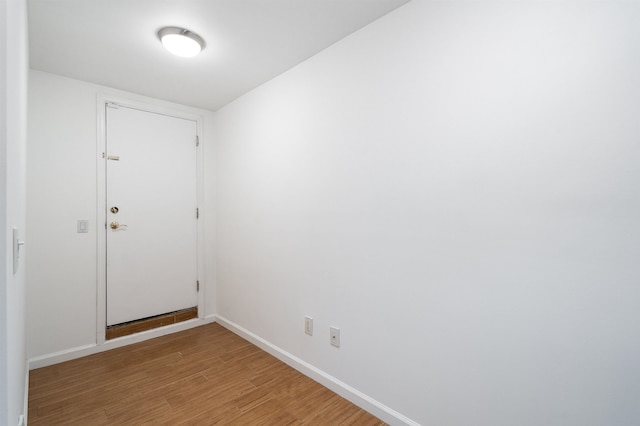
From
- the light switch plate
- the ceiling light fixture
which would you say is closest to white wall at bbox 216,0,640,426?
the ceiling light fixture

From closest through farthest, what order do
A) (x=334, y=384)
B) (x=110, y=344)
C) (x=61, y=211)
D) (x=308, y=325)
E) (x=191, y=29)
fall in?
(x=191, y=29) < (x=334, y=384) < (x=308, y=325) < (x=61, y=211) < (x=110, y=344)

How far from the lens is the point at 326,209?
2172 millimetres

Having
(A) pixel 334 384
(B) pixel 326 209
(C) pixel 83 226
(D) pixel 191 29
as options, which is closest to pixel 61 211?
(C) pixel 83 226

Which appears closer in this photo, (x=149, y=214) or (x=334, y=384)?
(x=334, y=384)

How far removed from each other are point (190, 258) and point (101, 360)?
3.80 feet

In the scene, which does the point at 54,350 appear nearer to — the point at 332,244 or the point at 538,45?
the point at 332,244

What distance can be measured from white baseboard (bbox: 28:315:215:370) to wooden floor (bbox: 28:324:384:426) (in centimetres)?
6

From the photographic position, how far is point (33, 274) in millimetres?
2430

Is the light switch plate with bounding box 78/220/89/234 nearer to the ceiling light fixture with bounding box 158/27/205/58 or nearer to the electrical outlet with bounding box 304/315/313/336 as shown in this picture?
the ceiling light fixture with bounding box 158/27/205/58

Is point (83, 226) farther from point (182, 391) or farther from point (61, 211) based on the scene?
point (182, 391)

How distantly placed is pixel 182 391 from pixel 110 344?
3.92 ft

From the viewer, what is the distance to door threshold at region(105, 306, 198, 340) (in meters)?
2.84

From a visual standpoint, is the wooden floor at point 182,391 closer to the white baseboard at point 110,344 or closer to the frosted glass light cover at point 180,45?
the white baseboard at point 110,344

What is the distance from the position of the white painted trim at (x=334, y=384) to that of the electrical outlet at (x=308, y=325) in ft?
0.82
